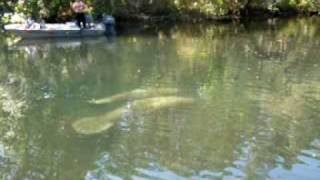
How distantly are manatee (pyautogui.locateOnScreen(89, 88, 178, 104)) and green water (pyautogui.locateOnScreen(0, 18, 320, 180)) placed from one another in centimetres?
31

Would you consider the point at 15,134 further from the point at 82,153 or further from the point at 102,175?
the point at 102,175

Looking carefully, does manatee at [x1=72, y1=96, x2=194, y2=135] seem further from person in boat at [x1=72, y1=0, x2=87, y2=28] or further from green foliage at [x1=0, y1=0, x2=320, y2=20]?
green foliage at [x1=0, y1=0, x2=320, y2=20]

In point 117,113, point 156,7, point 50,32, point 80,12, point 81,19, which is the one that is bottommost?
point 156,7

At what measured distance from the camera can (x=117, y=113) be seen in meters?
15.5

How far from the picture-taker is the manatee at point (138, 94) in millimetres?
16922

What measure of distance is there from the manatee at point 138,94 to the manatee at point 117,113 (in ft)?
1.61

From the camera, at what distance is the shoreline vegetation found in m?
32.3

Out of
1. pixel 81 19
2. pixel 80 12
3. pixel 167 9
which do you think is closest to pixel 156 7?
pixel 167 9

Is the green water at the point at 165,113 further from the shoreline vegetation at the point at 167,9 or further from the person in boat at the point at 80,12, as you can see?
the shoreline vegetation at the point at 167,9

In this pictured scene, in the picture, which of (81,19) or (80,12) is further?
(81,19)

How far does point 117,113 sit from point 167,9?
23250 mm

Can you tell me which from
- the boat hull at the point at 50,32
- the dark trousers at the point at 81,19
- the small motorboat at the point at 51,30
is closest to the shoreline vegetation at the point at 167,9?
the dark trousers at the point at 81,19

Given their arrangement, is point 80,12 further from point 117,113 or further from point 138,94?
point 117,113

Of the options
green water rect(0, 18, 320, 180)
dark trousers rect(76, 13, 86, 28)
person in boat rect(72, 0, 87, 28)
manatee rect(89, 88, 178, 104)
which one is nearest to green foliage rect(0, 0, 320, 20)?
person in boat rect(72, 0, 87, 28)
